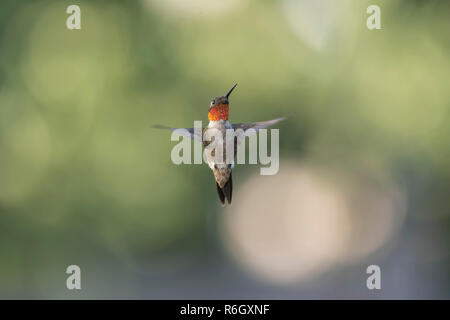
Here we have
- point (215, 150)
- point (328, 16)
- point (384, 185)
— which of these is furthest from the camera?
point (384, 185)

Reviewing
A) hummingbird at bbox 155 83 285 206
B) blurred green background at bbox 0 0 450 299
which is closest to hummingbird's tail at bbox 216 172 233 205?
hummingbird at bbox 155 83 285 206

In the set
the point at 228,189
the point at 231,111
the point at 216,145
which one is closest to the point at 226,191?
the point at 228,189

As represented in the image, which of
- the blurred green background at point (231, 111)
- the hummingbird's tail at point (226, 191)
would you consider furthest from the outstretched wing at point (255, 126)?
the blurred green background at point (231, 111)

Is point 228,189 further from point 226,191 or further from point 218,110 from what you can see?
point 218,110

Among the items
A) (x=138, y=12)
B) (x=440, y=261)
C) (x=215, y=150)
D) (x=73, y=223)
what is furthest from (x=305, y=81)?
(x=215, y=150)

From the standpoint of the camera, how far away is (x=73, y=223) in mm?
3385

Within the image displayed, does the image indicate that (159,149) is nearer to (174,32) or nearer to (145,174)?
(145,174)

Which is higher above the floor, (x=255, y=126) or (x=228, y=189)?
(x=255, y=126)

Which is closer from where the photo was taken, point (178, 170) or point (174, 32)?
point (174, 32)

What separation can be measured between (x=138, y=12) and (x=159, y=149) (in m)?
0.90

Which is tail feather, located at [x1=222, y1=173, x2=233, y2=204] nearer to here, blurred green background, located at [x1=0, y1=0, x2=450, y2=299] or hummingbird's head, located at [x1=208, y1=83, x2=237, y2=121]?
hummingbird's head, located at [x1=208, y1=83, x2=237, y2=121]

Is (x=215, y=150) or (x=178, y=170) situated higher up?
(x=178, y=170)

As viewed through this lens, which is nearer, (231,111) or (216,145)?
(216,145)

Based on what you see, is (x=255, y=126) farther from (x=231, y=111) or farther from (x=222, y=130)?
(x=231, y=111)
